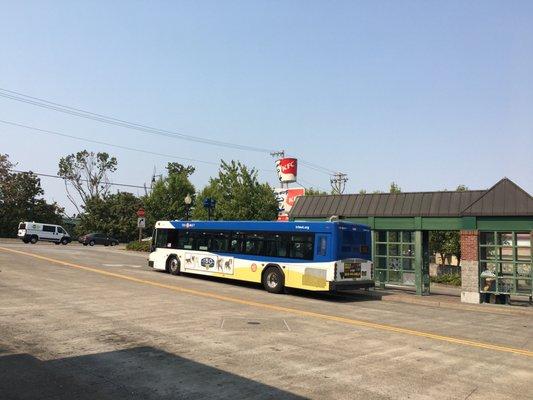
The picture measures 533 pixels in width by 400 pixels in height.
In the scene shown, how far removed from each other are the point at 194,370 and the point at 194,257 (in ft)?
53.1

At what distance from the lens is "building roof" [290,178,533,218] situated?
18.6m

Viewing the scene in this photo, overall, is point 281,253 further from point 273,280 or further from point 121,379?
point 121,379

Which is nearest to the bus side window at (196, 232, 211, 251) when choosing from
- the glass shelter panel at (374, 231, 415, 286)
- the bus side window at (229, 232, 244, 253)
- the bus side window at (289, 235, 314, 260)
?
the bus side window at (229, 232, 244, 253)

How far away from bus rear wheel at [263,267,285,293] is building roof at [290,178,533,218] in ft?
18.3

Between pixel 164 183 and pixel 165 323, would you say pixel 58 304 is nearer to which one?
pixel 165 323

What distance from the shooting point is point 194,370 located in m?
7.04

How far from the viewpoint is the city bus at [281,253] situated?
18.0 metres

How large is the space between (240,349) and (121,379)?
2541 millimetres

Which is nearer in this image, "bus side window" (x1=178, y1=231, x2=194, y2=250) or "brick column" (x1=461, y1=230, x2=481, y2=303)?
"brick column" (x1=461, y1=230, x2=481, y2=303)

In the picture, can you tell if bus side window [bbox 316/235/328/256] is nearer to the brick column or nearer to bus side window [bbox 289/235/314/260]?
bus side window [bbox 289/235/314/260]

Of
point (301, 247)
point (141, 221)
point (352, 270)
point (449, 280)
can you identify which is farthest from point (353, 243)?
point (141, 221)

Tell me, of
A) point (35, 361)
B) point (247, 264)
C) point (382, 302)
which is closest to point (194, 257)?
point (247, 264)

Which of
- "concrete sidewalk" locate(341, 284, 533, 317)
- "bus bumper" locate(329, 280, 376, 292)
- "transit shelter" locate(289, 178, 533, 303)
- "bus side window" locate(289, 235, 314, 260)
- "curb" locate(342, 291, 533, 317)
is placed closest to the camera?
"curb" locate(342, 291, 533, 317)

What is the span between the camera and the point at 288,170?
5000 centimetres
